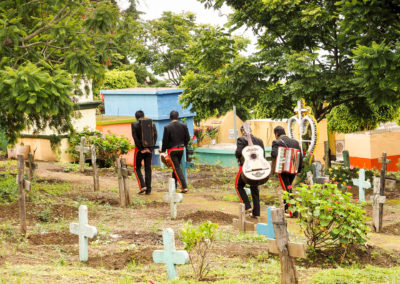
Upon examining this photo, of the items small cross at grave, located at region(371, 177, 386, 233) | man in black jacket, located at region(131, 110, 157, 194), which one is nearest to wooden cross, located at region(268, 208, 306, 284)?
small cross at grave, located at region(371, 177, 386, 233)

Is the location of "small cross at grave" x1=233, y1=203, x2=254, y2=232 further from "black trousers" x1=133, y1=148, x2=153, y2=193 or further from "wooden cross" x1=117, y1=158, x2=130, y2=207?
"black trousers" x1=133, y1=148, x2=153, y2=193

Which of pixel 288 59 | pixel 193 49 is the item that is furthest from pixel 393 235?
pixel 193 49

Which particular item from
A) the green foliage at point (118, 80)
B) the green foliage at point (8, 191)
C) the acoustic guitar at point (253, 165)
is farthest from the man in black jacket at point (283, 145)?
the green foliage at point (118, 80)

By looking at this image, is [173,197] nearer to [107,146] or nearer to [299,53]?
[299,53]

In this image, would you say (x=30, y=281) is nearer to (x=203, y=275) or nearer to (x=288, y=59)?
(x=203, y=275)

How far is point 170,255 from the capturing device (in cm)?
625

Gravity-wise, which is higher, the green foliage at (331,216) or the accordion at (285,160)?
the accordion at (285,160)

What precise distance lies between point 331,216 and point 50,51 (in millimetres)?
8039

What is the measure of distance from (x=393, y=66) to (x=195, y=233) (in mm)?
5811

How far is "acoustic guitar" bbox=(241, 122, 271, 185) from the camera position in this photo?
10.1 m

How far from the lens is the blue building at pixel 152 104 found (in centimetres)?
2202

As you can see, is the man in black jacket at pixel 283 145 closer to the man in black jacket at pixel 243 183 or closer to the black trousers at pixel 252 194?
the man in black jacket at pixel 243 183

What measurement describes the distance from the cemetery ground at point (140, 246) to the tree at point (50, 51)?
190 centimetres

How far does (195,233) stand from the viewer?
6.45 m
